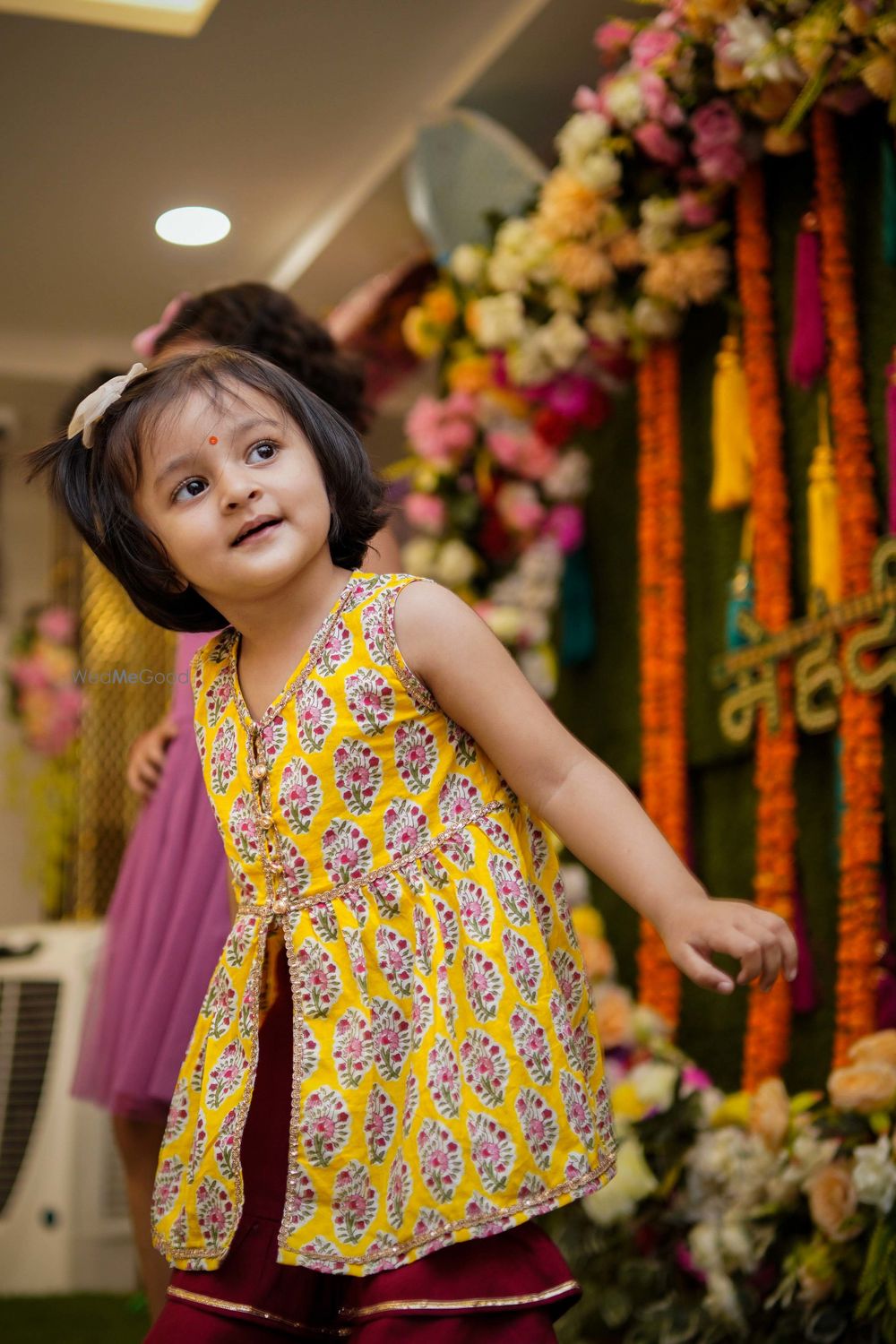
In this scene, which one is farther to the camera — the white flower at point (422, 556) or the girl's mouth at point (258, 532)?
the white flower at point (422, 556)

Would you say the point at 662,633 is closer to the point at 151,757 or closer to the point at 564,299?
the point at 564,299

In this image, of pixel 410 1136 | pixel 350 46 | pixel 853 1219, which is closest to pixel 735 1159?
pixel 853 1219

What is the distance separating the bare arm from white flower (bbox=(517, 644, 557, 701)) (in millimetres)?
1801

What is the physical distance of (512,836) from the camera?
3.95 feet

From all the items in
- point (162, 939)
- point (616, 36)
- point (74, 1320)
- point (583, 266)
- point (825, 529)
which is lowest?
point (74, 1320)

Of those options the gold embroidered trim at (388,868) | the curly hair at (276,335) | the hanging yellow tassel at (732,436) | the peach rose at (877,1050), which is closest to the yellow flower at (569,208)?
the hanging yellow tassel at (732,436)

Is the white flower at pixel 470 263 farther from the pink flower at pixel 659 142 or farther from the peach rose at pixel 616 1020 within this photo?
the peach rose at pixel 616 1020

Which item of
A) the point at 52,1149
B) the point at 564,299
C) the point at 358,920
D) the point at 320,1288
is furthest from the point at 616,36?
the point at 52,1149

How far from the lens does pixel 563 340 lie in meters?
2.76

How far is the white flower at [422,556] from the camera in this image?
323 centimetres

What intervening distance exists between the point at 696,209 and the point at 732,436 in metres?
0.39

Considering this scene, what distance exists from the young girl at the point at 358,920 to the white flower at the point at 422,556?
76.5 inches

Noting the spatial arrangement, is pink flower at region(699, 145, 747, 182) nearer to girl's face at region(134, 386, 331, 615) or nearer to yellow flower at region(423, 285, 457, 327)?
yellow flower at region(423, 285, 457, 327)

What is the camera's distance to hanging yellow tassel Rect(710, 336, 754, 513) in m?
2.51
